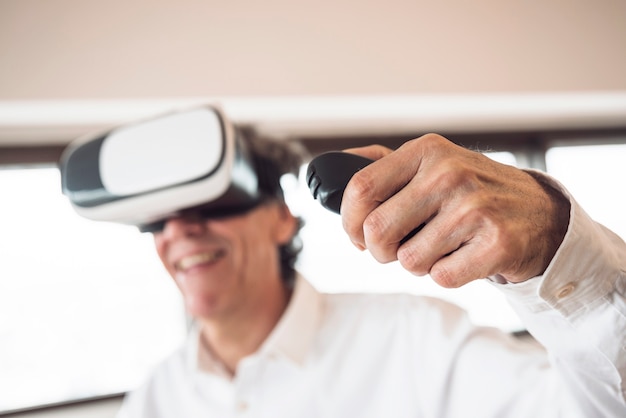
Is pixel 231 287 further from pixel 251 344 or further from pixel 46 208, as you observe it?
pixel 46 208

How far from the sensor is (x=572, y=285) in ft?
1.16

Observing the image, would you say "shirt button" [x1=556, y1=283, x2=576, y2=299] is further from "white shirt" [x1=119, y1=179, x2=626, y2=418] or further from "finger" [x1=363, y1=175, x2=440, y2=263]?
"finger" [x1=363, y1=175, x2=440, y2=263]

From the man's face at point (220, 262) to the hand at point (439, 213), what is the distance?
52 centimetres

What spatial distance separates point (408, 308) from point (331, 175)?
566mm

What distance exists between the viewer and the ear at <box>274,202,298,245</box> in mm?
975

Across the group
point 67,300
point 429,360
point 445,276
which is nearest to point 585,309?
point 445,276

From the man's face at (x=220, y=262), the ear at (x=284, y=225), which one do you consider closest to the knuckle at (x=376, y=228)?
the man's face at (x=220, y=262)

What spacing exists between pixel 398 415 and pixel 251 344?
29 cm

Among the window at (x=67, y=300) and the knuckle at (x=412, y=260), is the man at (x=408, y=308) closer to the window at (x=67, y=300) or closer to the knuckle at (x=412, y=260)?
the knuckle at (x=412, y=260)

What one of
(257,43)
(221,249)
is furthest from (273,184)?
(257,43)

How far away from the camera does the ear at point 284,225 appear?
97 cm

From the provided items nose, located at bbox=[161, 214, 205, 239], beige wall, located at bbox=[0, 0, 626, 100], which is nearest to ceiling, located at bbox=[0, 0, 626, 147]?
beige wall, located at bbox=[0, 0, 626, 100]

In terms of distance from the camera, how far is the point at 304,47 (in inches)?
47.3

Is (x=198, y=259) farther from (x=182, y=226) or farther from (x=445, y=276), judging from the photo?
(x=445, y=276)
